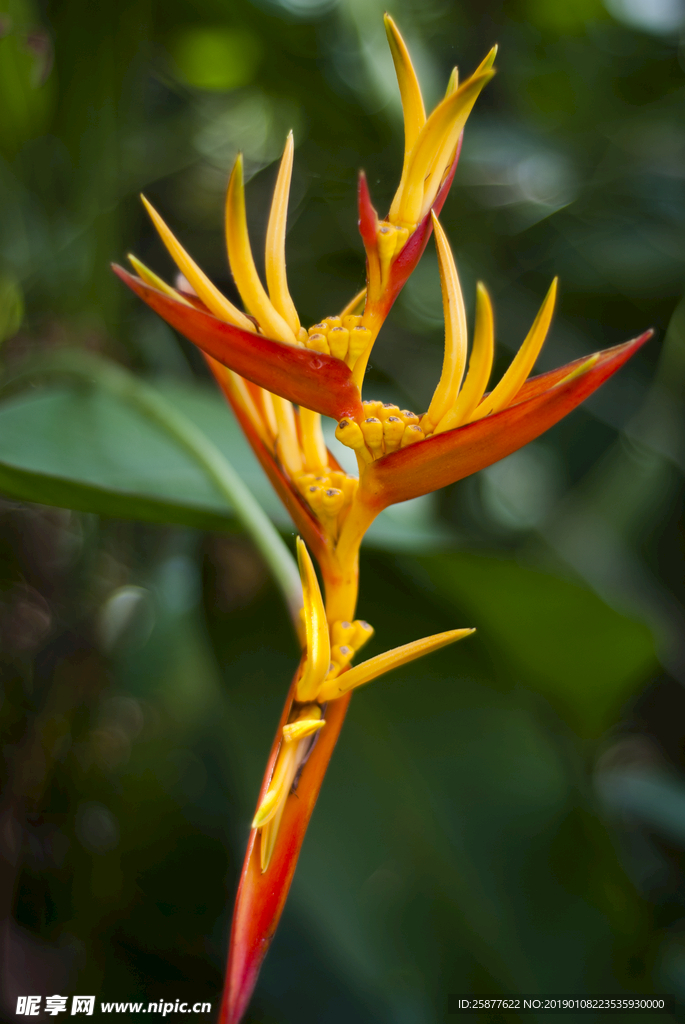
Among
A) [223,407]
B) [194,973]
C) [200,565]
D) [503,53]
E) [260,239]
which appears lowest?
[194,973]

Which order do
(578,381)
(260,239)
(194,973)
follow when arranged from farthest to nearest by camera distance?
1. (260,239)
2. (194,973)
3. (578,381)

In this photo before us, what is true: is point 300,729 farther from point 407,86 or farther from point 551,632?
point 551,632

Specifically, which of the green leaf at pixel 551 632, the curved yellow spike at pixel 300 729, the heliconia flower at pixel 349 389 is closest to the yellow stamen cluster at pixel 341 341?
Result: the heliconia flower at pixel 349 389

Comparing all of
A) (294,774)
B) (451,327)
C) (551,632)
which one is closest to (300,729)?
(294,774)

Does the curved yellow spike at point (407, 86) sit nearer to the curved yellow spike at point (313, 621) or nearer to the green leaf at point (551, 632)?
the curved yellow spike at point (313, 621)

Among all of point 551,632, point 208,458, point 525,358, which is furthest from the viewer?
point 551,632

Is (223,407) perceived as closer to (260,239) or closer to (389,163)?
(260,239)

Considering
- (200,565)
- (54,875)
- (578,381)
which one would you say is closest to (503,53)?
(200,565)

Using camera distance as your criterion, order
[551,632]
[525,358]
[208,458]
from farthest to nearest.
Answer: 1. [551,632]
2. [208,458]
3. [525,358]
